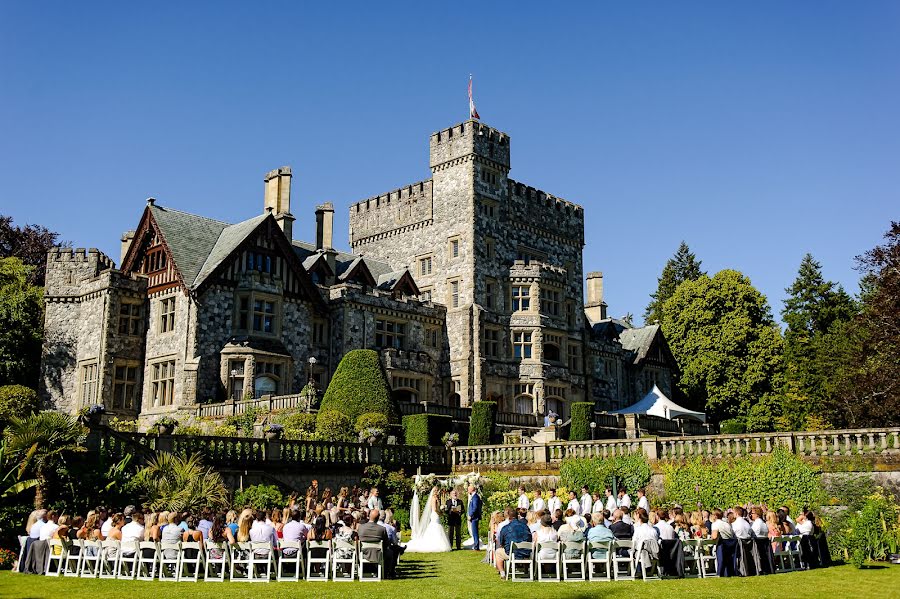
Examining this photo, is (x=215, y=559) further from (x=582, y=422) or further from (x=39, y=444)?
(x=582, y=422)

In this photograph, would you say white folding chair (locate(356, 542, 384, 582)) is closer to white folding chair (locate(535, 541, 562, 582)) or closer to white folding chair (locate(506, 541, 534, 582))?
white folding chair (locate(506, 541, 534, 582))

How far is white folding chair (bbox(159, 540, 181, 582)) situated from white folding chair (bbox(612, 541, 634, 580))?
25.9ft

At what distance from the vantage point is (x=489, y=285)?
5094 centimetres

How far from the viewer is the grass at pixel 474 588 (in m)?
14.2

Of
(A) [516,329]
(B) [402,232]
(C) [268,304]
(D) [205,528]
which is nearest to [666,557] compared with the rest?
(D) [205,528]

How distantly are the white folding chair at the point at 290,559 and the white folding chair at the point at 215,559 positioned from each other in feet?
3.16

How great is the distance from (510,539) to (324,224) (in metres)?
35.7

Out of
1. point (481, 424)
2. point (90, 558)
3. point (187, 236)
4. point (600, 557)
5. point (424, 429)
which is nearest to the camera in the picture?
point (90, 558)

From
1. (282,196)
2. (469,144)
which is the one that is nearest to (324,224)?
(282,196)

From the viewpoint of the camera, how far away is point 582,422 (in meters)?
41.1

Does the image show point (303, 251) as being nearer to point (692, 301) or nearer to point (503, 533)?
point (692, 301)

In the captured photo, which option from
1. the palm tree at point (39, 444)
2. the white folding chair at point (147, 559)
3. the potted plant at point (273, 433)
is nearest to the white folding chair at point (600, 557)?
the white folding chair at point (147, 559)

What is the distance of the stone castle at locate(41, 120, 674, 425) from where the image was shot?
4041 cm

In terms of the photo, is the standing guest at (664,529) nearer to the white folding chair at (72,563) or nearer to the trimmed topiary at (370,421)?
the white folding chair at (72,563)
